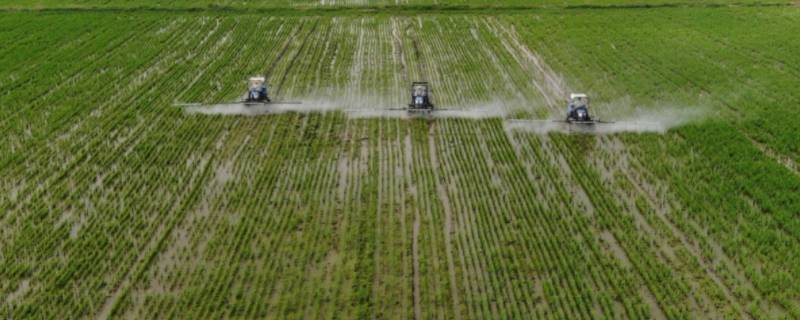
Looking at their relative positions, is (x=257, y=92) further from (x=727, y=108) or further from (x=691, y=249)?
(x=727, y=108)

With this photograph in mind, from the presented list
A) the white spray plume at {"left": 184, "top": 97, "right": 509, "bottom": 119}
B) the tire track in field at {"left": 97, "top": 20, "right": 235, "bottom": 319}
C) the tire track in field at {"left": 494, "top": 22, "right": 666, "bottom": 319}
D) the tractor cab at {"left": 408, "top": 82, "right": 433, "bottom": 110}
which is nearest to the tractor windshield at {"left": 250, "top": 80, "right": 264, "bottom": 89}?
the white spray plume at {"left": 184, "top": 97, "right": 509, "bottom": 119}

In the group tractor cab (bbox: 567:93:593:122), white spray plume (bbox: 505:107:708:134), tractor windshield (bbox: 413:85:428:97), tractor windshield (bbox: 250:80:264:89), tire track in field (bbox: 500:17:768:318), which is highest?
tractor windshield (bbox: 250:80:264:89)

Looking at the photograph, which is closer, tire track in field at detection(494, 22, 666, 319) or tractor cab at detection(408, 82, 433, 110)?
tire track in field at detection(494, 22, 666, 319)

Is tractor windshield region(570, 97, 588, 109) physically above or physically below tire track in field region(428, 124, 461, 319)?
above

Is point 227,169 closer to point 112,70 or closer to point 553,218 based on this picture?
point 553,218

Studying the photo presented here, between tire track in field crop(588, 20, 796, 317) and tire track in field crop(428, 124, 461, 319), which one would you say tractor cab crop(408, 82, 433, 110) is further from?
tire track in field crop(588, 20, 796, 317)
